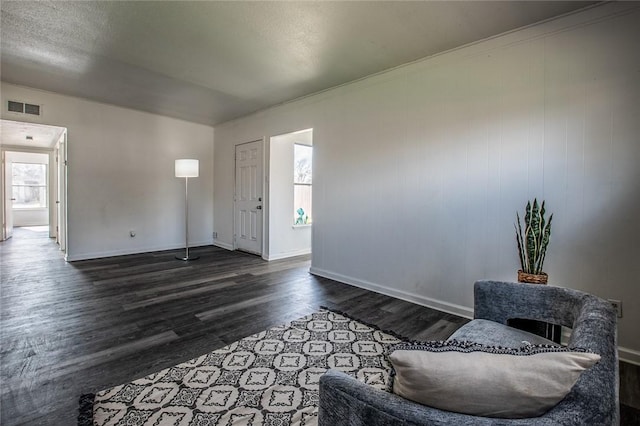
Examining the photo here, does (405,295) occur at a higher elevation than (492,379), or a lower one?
lower

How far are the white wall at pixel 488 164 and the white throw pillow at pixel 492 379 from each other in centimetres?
211

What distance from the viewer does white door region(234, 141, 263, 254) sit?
18.1ft

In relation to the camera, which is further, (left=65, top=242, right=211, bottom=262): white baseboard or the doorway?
the doorway

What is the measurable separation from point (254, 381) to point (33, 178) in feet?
38.5

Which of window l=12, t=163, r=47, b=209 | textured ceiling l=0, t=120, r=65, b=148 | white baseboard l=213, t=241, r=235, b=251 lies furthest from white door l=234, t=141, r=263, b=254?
window l=12, t=163, r=47, b=209

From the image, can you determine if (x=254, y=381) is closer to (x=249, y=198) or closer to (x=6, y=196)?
(x=249, y=198)

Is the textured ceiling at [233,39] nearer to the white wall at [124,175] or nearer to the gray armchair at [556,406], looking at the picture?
the white wall at [124,175]

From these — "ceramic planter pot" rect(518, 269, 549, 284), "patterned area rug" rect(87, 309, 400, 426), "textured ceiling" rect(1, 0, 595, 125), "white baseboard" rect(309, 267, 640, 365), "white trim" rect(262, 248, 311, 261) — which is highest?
"textured ceiling" rect(1, 0, 595, 125)

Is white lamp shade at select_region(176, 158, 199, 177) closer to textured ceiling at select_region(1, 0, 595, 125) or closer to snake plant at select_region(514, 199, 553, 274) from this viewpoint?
textured ceiling at select_region(1, 0, 595, 125)

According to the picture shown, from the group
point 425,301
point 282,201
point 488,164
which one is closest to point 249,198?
point 282,201

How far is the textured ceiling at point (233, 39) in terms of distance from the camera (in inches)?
94.0

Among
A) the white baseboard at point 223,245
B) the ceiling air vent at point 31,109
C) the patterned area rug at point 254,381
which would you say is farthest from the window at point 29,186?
the patterned area rug at point 254,381

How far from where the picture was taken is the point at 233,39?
2.84 m

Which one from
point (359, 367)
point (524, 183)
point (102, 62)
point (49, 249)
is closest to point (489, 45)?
point (524, 183)
